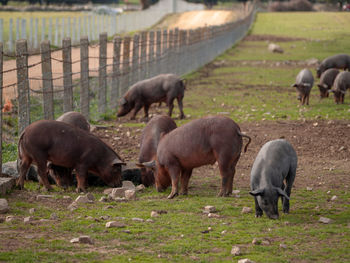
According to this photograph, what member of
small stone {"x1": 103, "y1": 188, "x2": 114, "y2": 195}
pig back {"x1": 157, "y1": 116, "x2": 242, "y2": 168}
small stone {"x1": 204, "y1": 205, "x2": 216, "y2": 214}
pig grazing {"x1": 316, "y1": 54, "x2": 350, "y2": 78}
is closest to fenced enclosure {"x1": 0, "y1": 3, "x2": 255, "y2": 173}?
small stone {"x1": 103, "y1": 188, "x2": 114, "y2": 195}

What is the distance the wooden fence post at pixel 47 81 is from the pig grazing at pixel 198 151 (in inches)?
150

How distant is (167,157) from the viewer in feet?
29.7

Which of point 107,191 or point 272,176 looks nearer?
point 272,176

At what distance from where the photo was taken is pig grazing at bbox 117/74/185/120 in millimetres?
16188

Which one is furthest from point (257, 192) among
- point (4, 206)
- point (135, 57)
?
point (135, 57)

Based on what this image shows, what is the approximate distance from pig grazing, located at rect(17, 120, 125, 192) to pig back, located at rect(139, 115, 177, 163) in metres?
0.69

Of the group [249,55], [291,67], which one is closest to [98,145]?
[291,67]

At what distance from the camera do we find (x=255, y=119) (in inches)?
612

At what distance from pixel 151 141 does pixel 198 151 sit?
5.20 ft

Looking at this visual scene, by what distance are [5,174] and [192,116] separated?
7752mm

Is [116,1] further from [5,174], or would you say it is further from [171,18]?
[5,174]

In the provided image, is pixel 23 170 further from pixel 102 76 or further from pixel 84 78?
pixel 102 76

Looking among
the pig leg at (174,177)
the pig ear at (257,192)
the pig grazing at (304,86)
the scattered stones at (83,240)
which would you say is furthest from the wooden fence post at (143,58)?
the scattered stones at (83,240)

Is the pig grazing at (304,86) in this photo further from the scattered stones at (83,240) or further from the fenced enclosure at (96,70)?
the scattered stones at (83,240)
